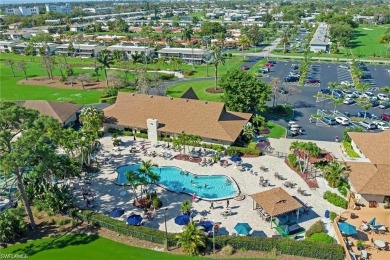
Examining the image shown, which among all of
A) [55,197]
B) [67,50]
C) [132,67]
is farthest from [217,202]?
[67,50]

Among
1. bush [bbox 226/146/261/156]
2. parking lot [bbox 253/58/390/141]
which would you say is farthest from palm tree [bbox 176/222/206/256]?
parking lot [bbox 253/58/390/141]

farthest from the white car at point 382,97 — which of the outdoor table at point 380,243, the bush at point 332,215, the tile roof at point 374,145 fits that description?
the outdoor table at point 380,243

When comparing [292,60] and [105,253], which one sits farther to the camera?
[292,60]

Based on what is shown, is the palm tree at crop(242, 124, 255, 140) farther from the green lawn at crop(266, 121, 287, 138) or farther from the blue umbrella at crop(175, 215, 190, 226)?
the blue umbrella at crop(175, 215, 190, 226)

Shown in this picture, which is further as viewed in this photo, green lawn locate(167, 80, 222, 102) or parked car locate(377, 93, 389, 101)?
green lawn locate(167, 80, 222, 102)

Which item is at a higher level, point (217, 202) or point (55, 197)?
point (55, 197)

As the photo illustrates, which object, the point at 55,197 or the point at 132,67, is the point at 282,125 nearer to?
the point at 55,197

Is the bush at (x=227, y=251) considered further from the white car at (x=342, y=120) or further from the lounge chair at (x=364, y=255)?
the white car at (x=342, y=120)
